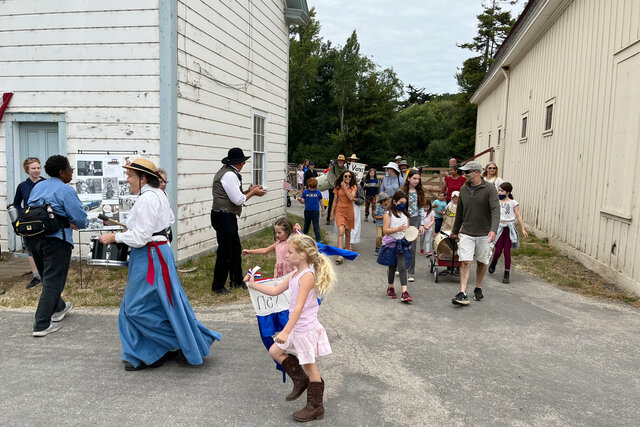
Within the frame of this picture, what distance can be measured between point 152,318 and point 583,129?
29.1 ft

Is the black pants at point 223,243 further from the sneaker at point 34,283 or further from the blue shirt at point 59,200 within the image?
the sneaker at point 34,283

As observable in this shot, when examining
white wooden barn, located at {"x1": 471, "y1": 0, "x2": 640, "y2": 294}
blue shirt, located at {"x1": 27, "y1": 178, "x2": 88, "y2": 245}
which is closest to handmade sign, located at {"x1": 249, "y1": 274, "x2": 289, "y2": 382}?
blue shirt, located at {"x1": 27, "y1": 178, "x2": 88, "y2": 245}

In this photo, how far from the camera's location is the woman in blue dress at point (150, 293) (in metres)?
4.20

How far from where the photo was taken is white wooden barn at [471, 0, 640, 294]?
7.53m

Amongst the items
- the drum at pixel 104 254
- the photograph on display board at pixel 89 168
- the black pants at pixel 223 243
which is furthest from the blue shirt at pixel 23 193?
the black pants at pixel 223 243

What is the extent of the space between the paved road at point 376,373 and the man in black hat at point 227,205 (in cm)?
74

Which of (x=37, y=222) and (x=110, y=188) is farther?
(x=110, y=188)

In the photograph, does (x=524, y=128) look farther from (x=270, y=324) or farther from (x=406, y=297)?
(x=270, y=324)

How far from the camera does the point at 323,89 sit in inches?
2133

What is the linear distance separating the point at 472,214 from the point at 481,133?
21772mm

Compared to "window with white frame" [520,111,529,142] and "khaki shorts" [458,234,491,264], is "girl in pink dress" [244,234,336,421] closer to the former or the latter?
→ "khaki shorts" [458,234,491,264]

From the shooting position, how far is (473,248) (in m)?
6.80

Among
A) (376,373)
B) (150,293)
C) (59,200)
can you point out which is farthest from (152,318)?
(376,373)

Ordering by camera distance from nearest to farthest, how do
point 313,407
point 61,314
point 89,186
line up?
point 313,407, point 61,314, point 89,186
